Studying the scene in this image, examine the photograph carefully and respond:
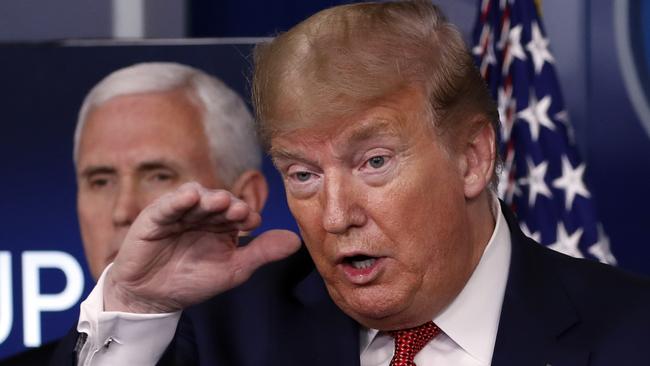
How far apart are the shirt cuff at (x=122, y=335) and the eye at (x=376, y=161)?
46 cm

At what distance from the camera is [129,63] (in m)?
3.52

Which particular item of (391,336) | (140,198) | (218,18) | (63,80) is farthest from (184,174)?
(391,336)

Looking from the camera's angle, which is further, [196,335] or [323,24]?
[196,335]

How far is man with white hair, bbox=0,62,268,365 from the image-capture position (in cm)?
342

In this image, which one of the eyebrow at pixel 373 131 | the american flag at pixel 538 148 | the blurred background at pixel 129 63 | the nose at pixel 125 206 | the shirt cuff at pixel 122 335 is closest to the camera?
the eyebrow at pixel 373 131

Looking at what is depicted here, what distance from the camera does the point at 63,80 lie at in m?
3.51

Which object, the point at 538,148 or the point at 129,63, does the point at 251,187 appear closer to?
the point at 129,63

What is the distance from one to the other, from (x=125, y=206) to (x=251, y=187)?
36 cm

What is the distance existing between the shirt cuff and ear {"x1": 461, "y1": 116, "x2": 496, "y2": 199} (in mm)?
592

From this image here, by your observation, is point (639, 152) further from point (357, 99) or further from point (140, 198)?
point (357, 99)

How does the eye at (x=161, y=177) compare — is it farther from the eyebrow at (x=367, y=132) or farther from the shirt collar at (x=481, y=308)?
the eyebrow at (x=367, y=132)

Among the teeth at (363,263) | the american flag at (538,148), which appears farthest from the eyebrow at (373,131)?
the american flag at (538,148)

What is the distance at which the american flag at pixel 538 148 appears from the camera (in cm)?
369

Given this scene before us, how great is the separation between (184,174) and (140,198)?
0.46 ft
